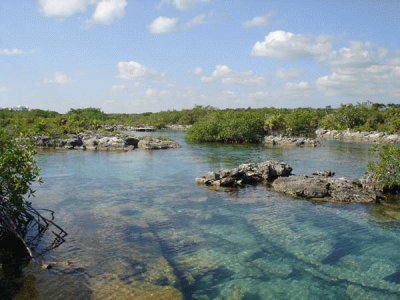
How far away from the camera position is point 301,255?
15219mm

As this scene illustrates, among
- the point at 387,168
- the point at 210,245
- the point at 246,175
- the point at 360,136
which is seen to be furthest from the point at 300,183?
the point at 360,136

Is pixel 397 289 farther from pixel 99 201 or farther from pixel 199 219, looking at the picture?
pixel 99 201

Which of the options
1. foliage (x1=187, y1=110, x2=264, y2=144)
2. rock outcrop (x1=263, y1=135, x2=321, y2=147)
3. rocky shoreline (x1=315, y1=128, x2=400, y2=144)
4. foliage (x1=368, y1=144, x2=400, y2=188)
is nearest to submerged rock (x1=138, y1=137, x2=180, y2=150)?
foliage (x1=187, y1=110, x2=264, y2=144)

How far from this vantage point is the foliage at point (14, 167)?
584 inches

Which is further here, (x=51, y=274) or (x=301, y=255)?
(x=301, y=255)

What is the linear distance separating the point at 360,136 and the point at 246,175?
5959 centimetres

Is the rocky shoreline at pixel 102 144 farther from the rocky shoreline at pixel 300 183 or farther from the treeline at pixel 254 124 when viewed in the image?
the rocky shoreline at pixel 300 183

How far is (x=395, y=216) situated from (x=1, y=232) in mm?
18766

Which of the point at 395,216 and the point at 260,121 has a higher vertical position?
the point at 260,121

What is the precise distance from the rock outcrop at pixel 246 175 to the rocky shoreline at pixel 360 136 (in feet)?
159

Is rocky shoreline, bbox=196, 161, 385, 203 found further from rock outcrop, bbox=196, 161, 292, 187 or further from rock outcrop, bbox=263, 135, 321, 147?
rock outcrop, bbox=263, 135, 321, 147

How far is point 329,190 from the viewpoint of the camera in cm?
2483

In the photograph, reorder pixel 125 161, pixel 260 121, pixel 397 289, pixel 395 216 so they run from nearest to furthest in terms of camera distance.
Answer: pixel 397 289, pixel 395 216, pixel 125 161, pixel 260 121

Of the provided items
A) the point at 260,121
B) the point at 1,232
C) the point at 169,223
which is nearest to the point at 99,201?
the point at 169,223
